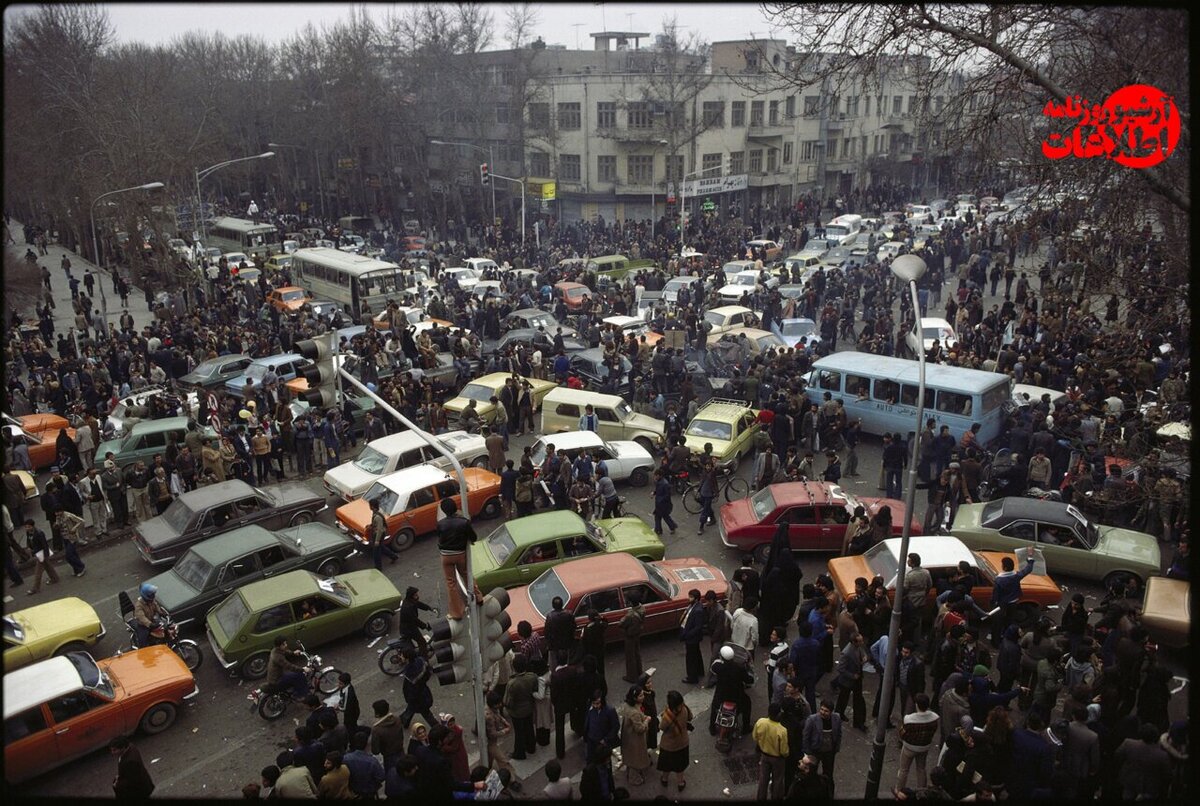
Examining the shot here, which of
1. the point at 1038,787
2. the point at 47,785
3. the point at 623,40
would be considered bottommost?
the point at 47,785

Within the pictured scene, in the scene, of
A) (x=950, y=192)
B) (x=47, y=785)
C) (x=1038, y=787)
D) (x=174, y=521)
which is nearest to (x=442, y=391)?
(x=174, y=521)

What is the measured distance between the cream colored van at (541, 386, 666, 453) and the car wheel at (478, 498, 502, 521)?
3266 millimetres

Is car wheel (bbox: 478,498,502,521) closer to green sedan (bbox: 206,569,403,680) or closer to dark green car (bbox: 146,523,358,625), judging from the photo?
dark green car (bbox: 146,523,358,625)

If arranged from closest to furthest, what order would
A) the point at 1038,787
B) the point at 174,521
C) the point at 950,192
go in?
1. the point at 1038,787
2. the point at 174,521
3. the point at 950,192

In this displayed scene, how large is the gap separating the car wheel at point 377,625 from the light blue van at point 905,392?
1164cm

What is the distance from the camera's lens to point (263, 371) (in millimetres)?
22031

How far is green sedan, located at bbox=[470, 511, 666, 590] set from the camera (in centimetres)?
1275

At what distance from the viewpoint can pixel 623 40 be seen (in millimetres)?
71625

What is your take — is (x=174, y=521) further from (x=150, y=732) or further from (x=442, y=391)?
(x=442, y=391)

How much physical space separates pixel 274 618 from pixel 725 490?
9.01m

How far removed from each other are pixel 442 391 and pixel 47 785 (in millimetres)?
12645

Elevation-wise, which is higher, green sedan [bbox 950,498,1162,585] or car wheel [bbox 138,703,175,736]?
green sedan [bbox 950,498,1162,585]

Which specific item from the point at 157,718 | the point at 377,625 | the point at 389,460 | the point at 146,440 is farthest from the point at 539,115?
the point at 157,718

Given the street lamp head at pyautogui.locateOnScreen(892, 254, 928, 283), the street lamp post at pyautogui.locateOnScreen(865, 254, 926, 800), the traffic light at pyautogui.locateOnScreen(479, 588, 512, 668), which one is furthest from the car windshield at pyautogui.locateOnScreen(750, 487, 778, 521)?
the traffic light at pyautogui.locateOnScreen(479, 588, 512, 668)
